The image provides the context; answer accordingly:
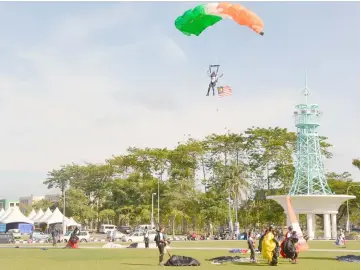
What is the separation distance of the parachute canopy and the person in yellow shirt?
8.97 metres

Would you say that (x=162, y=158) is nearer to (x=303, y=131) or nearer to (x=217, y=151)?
(x=217, y=151)

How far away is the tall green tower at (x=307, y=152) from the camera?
55.7 m

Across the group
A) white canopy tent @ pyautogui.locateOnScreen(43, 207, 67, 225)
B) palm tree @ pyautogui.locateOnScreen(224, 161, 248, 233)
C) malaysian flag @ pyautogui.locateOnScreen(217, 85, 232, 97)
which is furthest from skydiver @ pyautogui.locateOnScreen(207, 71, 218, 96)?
white canopy tent @ pyautogui.locateOnScreen(43, 207, 67, 225)

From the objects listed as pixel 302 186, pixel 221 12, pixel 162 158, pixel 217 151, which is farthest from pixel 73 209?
pixel 221 12

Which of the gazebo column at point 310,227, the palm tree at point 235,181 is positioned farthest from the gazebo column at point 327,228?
the palm tree at point 235,181

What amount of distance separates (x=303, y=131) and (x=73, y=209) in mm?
39323

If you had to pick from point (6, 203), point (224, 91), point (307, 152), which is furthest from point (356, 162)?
point (6, 203)

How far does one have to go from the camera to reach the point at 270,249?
66.8 ft

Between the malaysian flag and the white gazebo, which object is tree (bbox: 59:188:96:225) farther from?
the malaysian flag

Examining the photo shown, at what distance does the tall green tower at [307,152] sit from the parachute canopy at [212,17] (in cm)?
3330

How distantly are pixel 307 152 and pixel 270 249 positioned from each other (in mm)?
37618

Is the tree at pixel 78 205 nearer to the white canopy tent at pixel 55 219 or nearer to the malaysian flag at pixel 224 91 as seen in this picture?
the white canopy tent at pixel 55 219

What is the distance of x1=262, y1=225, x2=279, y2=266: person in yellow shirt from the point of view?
20.1m

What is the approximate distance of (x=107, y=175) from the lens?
80.4 metres
